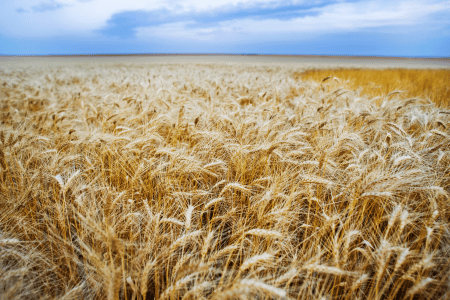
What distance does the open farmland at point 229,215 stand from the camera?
3.20ft

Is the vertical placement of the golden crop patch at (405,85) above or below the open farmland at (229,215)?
above

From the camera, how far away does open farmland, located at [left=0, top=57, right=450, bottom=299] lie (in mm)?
975

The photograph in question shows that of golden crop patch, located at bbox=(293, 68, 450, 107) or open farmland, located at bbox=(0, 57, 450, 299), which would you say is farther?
golden crop patch, located at bbox=(293, 68, 450, 107)

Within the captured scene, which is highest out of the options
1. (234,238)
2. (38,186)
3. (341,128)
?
(341,128)

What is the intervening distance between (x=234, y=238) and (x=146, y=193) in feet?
2.41

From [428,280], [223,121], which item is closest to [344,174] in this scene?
[428,280]

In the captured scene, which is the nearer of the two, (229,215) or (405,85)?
(229,215)

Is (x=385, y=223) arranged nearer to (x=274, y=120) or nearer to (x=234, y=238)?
(x=234, y=238)

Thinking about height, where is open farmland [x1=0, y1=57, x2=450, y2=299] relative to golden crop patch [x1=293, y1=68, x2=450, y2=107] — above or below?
below

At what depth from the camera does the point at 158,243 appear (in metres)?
1.25

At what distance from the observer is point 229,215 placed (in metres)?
1.36

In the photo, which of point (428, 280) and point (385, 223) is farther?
point (385, 223)

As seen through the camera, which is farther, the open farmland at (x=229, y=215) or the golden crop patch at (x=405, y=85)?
the golden crop patch at (x=405, y=85)

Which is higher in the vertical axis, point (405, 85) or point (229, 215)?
point (405, 85)
